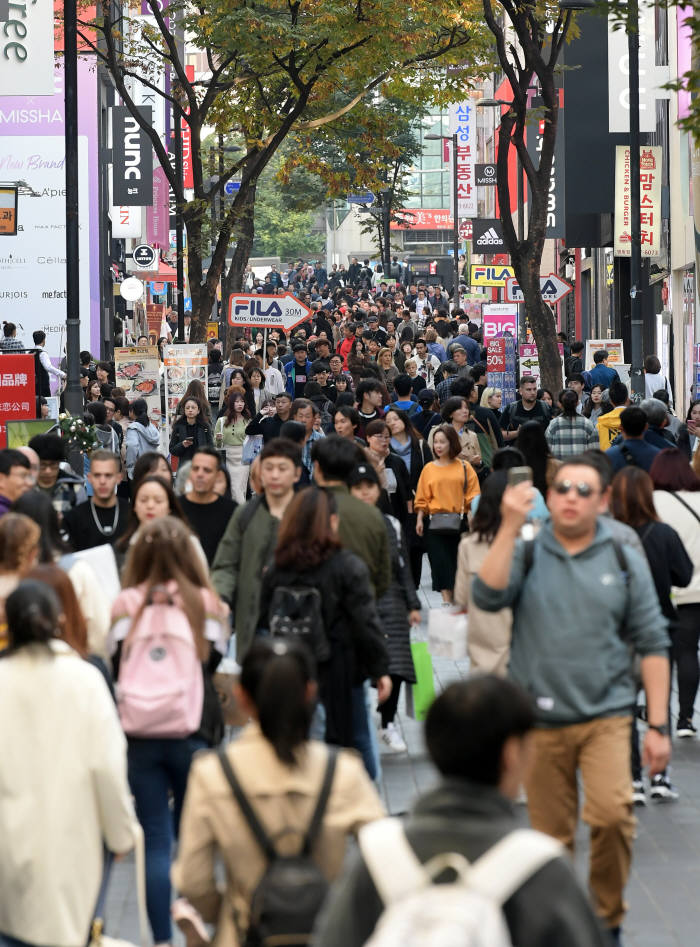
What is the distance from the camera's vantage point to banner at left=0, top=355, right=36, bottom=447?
20.8 metres

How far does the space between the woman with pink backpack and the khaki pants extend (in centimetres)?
116

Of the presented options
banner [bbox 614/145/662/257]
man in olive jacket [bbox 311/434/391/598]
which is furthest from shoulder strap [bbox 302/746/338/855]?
banner [bbox 614/145/662/257]

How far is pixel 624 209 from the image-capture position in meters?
31.8

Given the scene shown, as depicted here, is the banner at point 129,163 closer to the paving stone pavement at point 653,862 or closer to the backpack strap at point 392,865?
the paving stone pavement at point 653,862

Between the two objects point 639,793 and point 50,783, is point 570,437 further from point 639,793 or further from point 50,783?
point 50,783

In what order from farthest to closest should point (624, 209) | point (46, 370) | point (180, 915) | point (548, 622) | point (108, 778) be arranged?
point (624, 209), point (46, 370), point (548, 622), point (108, 778), point (180, 915)

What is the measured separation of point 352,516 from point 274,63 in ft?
58.9

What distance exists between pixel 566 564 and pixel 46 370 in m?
20.9

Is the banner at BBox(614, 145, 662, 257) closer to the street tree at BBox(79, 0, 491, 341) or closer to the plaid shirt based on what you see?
the street tree at BBox(79, 0, 491, 341)

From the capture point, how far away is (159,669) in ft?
20.0

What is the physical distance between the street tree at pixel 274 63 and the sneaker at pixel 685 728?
15.7 meters

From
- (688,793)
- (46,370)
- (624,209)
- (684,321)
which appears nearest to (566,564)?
(688,793)

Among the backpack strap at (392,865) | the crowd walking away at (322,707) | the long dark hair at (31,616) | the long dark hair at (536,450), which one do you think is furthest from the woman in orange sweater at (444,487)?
the backpack strap at (392,865)

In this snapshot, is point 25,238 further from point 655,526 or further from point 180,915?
point 180,915
